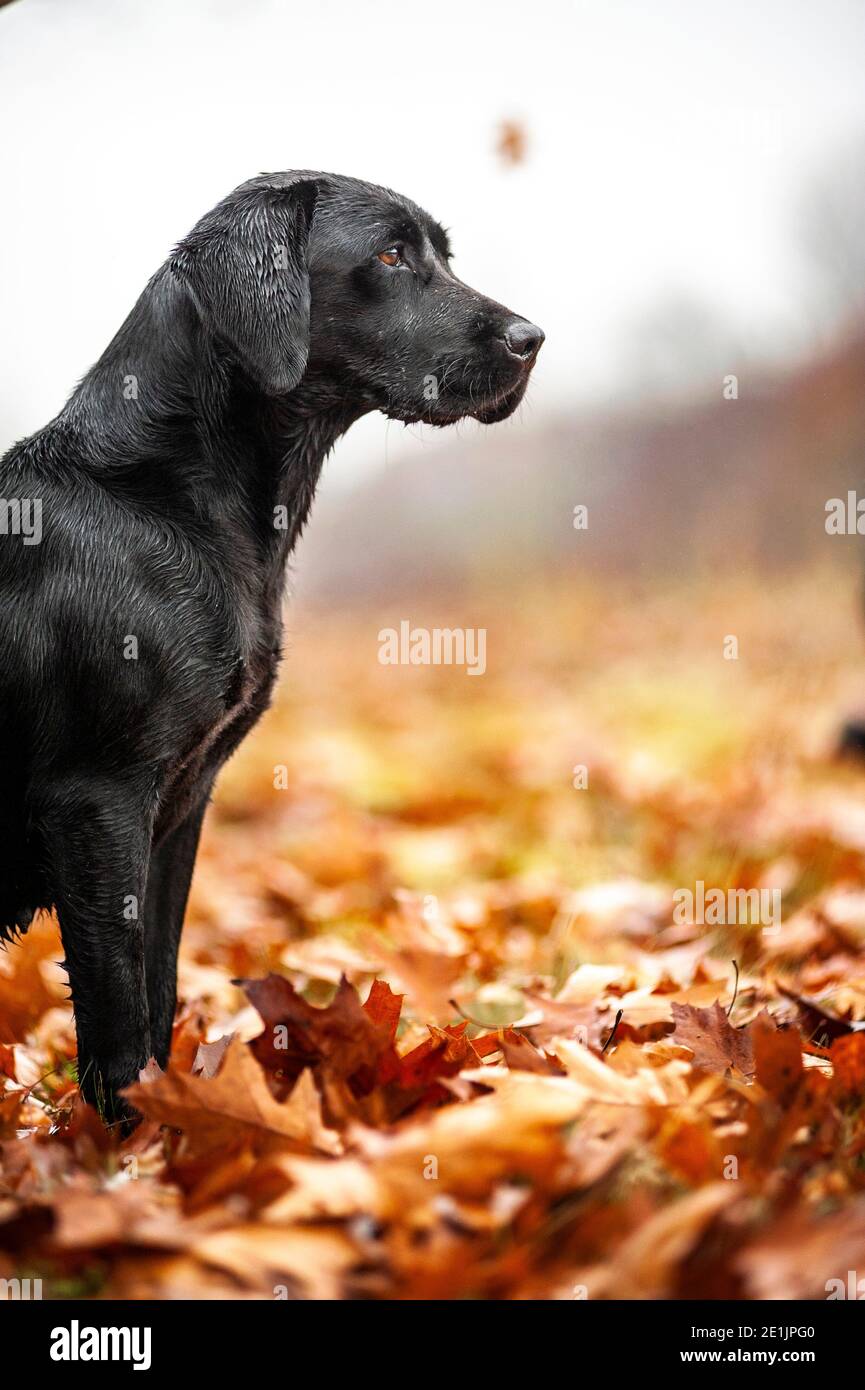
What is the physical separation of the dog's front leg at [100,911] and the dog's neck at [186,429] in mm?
583

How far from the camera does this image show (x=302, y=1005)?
1966 mm

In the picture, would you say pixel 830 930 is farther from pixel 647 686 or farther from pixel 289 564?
pixel 647 686

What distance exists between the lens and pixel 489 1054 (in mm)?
2258

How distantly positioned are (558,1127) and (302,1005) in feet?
1.66

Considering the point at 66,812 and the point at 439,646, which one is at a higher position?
the point at 439,646

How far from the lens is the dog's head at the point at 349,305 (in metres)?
2.35

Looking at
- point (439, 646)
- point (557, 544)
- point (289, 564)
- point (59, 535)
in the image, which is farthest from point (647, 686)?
point (59, 535)

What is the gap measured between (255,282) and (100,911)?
1274mm
